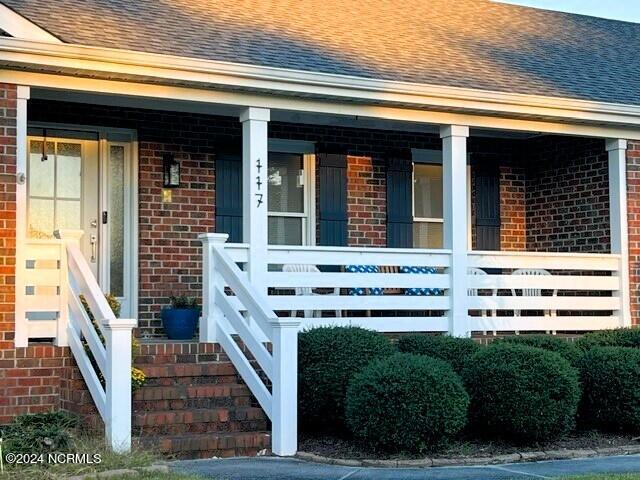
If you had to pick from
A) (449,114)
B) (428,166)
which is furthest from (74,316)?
(428,166)

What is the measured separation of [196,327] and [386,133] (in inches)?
151

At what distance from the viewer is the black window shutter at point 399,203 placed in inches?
566

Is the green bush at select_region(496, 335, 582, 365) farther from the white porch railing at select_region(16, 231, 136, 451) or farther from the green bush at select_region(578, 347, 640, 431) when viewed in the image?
the white porch railing at select_region(16, 231, 136, 451)

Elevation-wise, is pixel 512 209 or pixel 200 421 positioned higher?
pixel 512 209

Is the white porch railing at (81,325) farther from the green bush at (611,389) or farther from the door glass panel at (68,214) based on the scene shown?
the green bush at (611,389)

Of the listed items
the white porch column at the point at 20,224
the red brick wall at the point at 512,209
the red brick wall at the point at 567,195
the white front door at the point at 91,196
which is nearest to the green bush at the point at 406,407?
the white porch column at the point at 20,224

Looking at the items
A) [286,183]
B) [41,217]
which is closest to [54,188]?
[41,217]

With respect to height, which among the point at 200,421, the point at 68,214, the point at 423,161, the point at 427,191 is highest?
the point at 423,161

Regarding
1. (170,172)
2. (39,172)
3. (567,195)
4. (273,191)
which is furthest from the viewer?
(567,195)

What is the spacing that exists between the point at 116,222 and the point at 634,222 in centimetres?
636

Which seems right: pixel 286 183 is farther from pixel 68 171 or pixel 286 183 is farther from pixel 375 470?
pixel 375 470

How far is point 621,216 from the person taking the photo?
13359 millimetres

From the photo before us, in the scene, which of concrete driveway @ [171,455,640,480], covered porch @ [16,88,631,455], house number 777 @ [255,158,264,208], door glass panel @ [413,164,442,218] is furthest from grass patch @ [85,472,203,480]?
door glass panel @ [413,164,442,218]

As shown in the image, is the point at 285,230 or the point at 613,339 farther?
the point at 285,230
